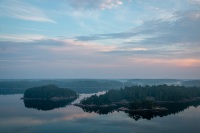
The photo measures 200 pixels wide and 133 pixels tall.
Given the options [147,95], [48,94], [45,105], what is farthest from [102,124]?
[48,94]

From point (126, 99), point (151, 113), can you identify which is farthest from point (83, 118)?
point (126, 99)

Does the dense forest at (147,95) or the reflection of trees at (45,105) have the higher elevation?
the dense forest at (147,95)

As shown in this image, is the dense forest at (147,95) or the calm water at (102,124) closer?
the calm water at (102,124)

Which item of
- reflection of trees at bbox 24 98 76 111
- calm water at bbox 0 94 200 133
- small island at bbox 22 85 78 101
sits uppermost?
small island at bbox 22 85 78 101

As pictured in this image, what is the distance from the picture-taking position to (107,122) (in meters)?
32.2

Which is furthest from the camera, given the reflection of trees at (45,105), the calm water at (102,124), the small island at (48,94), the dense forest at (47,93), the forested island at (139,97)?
the dense forest at (47,93)

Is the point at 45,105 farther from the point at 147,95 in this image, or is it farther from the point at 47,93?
the point at 147,95

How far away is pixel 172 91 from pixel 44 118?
3132cm

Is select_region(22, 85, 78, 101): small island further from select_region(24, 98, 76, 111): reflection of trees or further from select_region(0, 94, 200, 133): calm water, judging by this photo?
select_region(0, 94, 200, 133): calm water

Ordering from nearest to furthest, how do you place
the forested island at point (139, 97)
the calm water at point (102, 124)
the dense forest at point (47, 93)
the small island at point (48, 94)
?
the calm water at point (102, 124)
the forested island at point (139, 97)
the small island at point (48, 94)
the dense forest at point (47, 93)

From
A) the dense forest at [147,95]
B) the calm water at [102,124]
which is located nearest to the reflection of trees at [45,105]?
the dense forest at [147,95]

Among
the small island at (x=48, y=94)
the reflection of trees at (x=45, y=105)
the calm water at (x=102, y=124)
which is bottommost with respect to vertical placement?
the calm water at (x=102, y=124)

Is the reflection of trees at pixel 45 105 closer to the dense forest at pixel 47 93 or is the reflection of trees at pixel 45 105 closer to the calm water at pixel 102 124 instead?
the dense forest at pixel 47 93

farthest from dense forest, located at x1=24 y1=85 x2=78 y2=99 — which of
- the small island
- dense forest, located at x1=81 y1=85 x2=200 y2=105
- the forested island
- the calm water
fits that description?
the calm water
